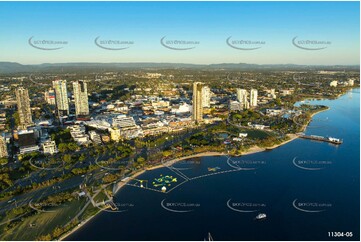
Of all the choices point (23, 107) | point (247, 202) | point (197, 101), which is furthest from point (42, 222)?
point (197, 101)

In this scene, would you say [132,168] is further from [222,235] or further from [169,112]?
[169,112]

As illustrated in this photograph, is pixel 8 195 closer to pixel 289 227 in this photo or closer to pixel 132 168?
pixel 132 168

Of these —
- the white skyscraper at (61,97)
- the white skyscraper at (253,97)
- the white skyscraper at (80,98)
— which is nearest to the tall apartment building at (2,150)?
the white skyscraper at (61,97)

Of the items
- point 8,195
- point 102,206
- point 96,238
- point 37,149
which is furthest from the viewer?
point 37,149

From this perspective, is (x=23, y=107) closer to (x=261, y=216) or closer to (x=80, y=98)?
(x=80, y=98)

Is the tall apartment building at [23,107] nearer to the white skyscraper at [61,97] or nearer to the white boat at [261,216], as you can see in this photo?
the white skyscraper at [61,97]

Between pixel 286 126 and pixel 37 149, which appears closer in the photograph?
pixel 37 149

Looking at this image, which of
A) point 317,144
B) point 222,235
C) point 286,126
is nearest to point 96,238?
point 222,235

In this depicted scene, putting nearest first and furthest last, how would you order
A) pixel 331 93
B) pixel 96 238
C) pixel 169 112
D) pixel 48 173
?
pixel 96 238, pixel 48 173, pixel 169 112, pixel 331 93
